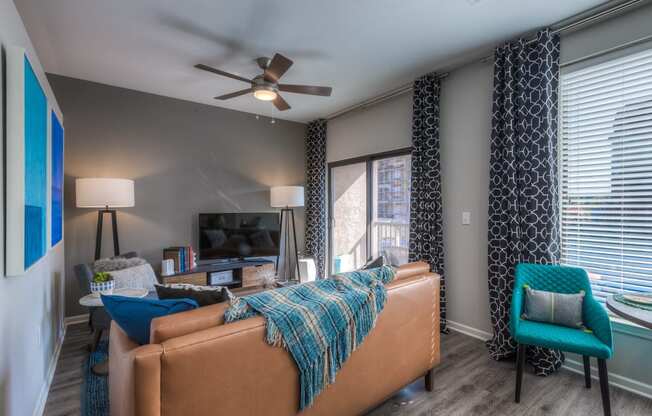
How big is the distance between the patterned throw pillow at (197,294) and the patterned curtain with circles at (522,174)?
235 cm

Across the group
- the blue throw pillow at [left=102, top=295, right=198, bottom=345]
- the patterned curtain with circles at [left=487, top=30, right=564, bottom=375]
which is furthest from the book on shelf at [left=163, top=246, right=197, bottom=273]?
the patterned curtain with circles at [left=487, top=30, right=564, bottom=375]

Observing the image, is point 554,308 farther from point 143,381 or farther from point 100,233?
point 100,233

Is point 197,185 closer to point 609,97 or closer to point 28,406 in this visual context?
point 28,406

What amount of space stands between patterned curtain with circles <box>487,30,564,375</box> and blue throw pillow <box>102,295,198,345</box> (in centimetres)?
257

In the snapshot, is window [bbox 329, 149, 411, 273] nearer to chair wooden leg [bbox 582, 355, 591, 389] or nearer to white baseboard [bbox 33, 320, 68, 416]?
chair wooden leg [bbox 582, 355, 591, 389]

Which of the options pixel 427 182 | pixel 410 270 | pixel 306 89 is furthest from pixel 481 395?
pixel 306 89

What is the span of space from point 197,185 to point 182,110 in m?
1.03

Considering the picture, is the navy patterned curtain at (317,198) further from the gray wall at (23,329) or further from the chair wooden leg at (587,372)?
the chair wooden leg at (587,372)

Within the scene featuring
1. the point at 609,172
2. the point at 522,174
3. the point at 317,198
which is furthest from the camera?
the point at 317,198

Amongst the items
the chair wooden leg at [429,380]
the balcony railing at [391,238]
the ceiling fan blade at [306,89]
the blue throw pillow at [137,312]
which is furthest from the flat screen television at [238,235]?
the chair wooden leg at [429,380]

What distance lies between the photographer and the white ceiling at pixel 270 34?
2248 millimetres

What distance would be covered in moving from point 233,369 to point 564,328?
7.17 feet

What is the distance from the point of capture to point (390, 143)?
4043mm

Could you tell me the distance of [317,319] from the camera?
1525 millimetres
